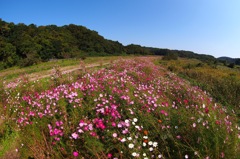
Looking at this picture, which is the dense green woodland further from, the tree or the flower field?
the flower field

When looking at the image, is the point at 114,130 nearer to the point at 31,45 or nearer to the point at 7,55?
the point at 7,55

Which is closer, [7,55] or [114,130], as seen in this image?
[114,130]

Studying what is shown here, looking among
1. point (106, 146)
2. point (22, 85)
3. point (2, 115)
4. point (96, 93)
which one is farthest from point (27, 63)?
point (106, 146)

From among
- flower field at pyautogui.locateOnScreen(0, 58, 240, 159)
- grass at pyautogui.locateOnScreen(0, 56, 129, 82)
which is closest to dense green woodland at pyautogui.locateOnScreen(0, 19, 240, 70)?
grass at pyautogui.locateOnScreen(0, 56, 129, 82)

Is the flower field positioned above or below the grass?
above

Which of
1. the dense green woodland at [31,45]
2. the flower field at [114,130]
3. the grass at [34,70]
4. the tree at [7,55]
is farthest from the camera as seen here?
the dense green woodland at [31,45]

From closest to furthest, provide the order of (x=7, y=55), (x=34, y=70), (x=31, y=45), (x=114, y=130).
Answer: (x=114, y=130)
(x=34, y=70)
(x=7, y=55)
(x=31, y=45)

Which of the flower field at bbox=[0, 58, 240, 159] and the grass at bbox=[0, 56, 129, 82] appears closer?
the flower field at bbox=[0, 58, 240, 159]

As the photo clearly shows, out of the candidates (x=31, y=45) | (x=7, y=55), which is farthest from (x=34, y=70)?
(x=31, y=45)

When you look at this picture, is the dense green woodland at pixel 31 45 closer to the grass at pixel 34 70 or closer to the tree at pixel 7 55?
the tree at pixel 7 55

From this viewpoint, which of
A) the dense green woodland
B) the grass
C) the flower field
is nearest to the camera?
the flower field

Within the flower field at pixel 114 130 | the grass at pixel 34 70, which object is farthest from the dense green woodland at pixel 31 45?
the flower field at pixel 114 130

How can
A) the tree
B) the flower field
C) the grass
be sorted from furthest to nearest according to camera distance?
the tree < the grass < the flower field

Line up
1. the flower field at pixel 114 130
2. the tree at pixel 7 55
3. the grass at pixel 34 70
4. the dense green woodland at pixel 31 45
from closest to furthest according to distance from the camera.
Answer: the flower field at pixel 114 130 → the grass at pixel 34 70 → the tree at pixel 7 55 → the dense green woodland at pixel 31 45
